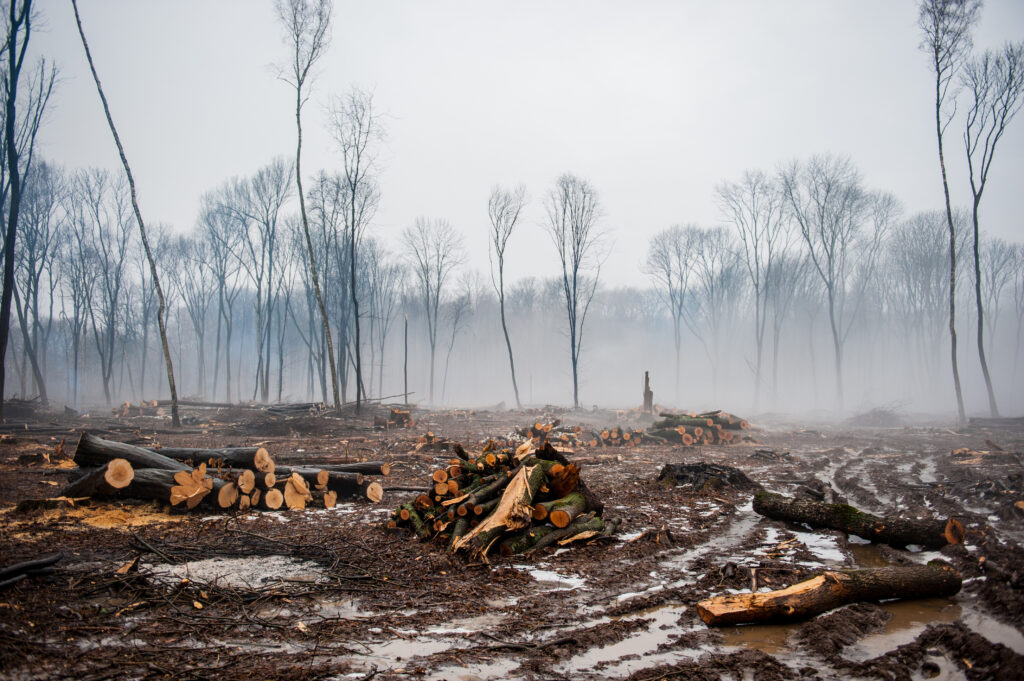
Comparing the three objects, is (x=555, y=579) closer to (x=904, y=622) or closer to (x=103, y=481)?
(x=904, y=622)

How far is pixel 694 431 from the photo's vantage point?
1653 centimetres

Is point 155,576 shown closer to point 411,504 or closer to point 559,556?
point 411,504

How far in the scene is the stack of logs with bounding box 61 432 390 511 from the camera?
6.36m

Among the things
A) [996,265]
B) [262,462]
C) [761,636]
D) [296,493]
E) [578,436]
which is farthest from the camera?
[996,265]

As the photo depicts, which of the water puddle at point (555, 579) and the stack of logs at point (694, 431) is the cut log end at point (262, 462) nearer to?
the water puddle at point (555, 579)

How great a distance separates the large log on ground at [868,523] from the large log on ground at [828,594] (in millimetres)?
1353

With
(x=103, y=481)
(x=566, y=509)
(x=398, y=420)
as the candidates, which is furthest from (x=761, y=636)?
(x=398, y=420)

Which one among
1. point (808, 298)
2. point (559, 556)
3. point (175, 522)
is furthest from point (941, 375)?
point (175, 522)

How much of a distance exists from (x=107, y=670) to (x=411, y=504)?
3.51m

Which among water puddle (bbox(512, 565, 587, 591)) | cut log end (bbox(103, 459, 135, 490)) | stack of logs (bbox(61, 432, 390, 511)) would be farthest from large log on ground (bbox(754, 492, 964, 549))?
cut log end (bbox(103, 459, 135, 490))

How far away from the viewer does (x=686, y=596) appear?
13.4 feet

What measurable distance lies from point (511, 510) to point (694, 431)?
13010mm

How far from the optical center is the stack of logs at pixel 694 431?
647 inches

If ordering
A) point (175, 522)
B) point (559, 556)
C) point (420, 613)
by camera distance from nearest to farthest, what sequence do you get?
1. point (420, 613)
2. point (559, 556)
3. point (175, 522)
